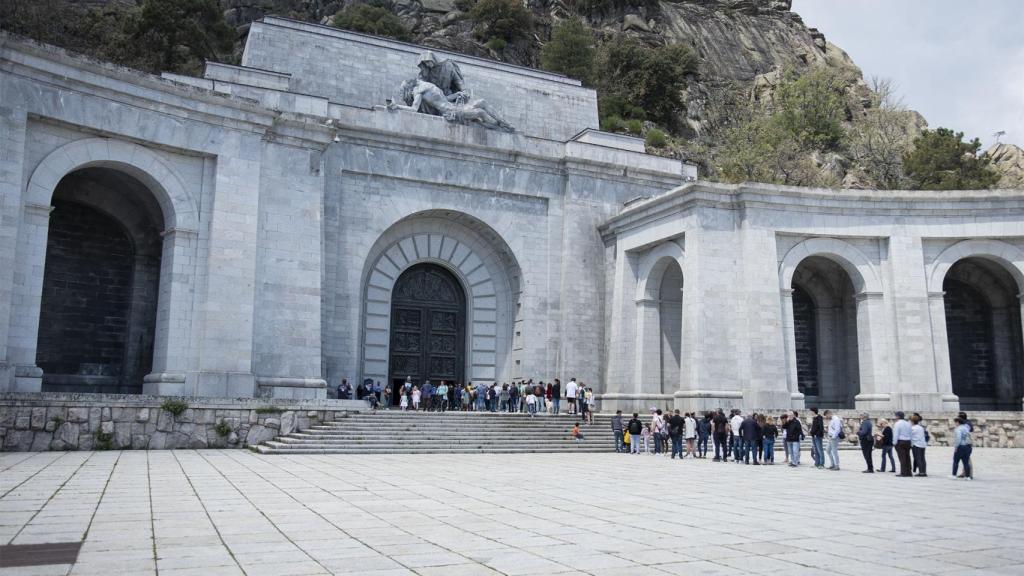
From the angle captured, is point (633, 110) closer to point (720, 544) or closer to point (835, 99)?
point (835, 99)

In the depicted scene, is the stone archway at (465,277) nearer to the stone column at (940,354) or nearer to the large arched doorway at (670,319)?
the large arched doorway at (670,319)

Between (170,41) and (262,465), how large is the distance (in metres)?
39.7

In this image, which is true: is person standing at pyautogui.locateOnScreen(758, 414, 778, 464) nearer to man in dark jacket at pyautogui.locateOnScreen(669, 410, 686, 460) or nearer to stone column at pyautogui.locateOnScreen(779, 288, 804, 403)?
man in dark jacket at pyautogui.locateOnScreen(669, 410, 686, 460)

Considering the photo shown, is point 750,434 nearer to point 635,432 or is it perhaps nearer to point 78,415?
point 635,432

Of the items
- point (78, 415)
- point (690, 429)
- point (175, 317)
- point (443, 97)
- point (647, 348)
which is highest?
point (443, 97)

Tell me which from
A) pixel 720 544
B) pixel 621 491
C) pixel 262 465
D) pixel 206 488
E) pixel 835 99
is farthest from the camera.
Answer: pixel 835 99

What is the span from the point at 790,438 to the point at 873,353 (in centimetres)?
928

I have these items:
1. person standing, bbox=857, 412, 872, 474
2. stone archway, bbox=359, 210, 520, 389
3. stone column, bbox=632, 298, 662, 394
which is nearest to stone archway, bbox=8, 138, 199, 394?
stone archway, bbox=359, 210, 520, 389

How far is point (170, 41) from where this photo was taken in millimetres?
46625

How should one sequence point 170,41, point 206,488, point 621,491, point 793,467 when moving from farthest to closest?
1. point 170,41
2. point 793,467
3. point 621,491
4. point 206,488

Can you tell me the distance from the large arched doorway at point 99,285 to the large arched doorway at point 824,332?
71.8 ft

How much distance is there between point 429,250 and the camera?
28.2 m

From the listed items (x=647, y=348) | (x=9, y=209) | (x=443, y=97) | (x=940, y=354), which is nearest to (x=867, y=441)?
(x=940, y=354)

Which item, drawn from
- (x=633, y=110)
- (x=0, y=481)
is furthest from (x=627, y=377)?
(x=633, y=110)
